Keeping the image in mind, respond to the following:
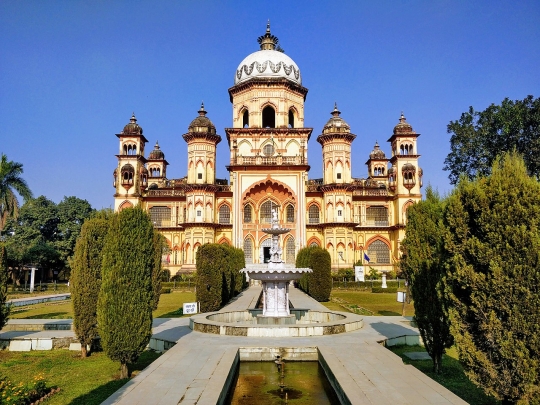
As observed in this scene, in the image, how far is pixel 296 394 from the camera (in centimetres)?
720

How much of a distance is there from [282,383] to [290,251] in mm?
31736

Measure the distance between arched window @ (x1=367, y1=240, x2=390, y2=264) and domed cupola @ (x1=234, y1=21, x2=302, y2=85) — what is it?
59.8 feet

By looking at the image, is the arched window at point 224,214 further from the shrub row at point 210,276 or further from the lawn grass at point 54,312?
the shrub row at point 210,276

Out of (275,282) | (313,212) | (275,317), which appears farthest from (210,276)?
(313,212)

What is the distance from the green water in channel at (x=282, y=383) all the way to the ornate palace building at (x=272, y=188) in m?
29.3

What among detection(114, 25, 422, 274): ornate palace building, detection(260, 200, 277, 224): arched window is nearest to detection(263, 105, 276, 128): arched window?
detection(114, 25, 422, 274): ornate palace building

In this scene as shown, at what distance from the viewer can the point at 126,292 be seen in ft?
28.8

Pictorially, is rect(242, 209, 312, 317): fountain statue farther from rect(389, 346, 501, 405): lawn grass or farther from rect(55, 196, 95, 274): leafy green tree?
rect(55, 196, 95, 274): leafy green tree

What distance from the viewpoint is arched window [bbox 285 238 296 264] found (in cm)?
3944

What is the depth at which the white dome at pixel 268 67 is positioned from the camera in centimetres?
4400

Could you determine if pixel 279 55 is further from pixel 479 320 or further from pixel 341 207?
pixel 479 320

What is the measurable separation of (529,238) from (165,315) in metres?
15.6

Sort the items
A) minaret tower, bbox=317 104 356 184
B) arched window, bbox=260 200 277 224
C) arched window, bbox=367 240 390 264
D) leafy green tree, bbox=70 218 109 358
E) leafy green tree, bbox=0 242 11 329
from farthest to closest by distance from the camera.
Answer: arched window, bbox=367 240 390 264
minaret tower, bbox=317 104 356 184
arched window, bbox=260 200 277 224
leafy green tree, bbox=0 242 11 329
leafy green tree, bbox=70 218 109 358

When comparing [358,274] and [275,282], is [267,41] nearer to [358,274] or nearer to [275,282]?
[358,274]
